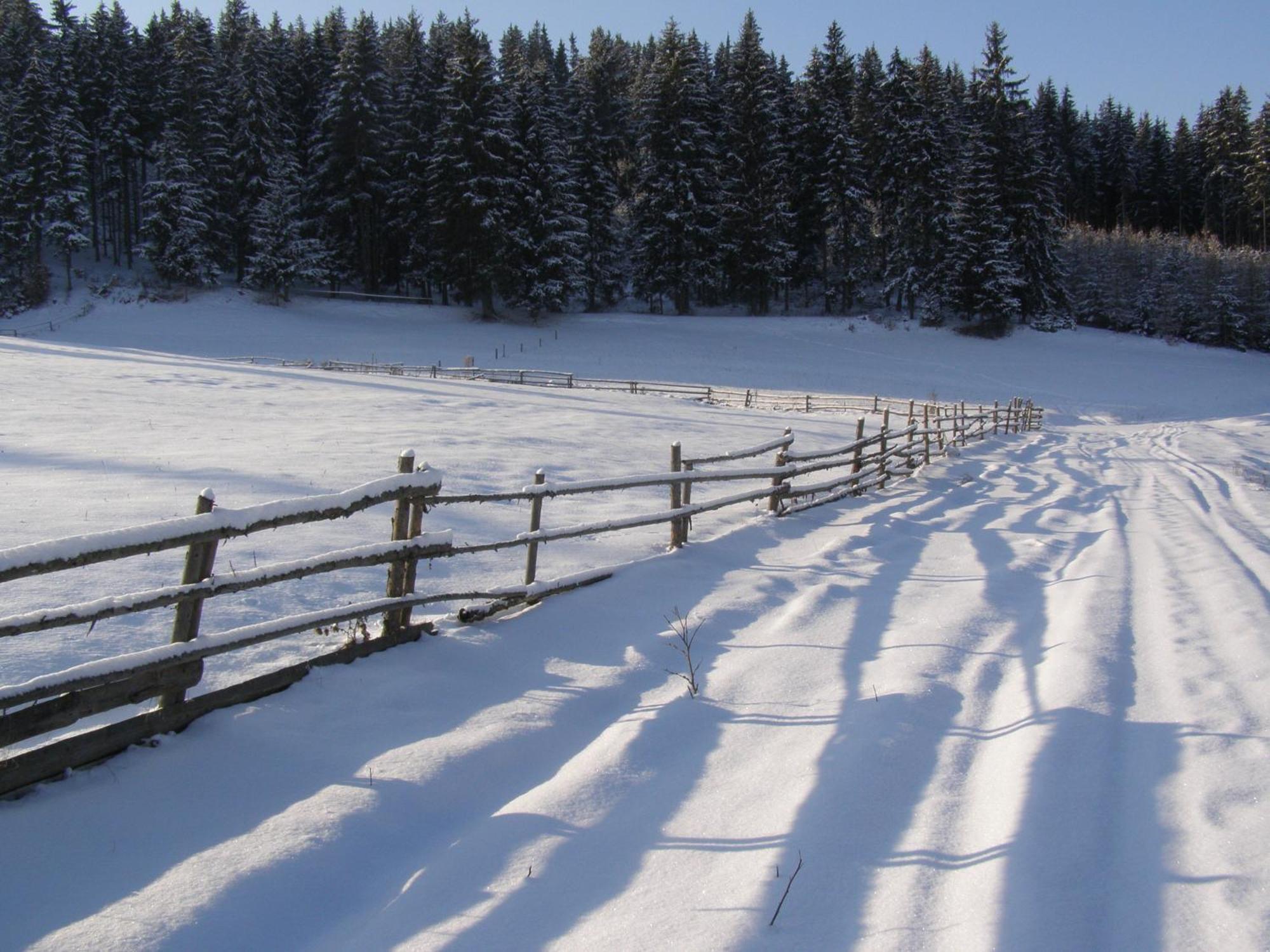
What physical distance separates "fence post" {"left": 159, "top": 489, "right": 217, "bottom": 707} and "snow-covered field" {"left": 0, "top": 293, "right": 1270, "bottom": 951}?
264 mm

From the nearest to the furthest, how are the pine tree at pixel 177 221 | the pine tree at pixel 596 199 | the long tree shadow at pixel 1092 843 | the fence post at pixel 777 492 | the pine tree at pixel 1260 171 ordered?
1. the long tree shadow at pixel 1092 843
2. the fence post at pixel 777 492
3. the pine tree at pixel 177 221
4. the pine tree at pixel 596 199
5. the pine tree at pixel 1260 171

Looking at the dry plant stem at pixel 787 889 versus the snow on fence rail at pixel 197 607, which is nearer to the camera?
the dry plant stem at pixel 787 889

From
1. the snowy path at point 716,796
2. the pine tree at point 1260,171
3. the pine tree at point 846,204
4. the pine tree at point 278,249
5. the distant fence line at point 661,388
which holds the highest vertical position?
the pine tree at point 1260,171

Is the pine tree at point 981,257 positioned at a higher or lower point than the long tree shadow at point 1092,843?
higher

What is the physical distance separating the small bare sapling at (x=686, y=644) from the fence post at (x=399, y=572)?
1965 millimetres

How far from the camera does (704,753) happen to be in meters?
4.62

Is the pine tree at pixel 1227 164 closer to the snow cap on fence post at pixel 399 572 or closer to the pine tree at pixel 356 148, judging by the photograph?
the pine tree at pixel 356 148

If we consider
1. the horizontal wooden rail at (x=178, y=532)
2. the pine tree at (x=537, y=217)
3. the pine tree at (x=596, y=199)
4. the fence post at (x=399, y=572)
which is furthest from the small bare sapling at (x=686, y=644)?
the pine tree at (x=596, y=199)

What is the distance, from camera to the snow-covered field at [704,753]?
325cm

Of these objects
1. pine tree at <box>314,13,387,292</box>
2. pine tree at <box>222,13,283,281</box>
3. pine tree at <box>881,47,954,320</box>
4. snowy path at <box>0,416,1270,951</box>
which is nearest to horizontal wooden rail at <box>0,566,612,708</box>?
snowy path at <box>0,416,1270,951</box>

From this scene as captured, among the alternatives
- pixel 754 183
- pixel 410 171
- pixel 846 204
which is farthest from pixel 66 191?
pixel 846 204

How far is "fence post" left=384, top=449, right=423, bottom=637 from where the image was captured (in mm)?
5793

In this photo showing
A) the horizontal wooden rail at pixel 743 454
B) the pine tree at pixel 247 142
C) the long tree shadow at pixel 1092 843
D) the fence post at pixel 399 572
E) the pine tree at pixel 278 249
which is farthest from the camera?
the pine tree at pixel 247 142

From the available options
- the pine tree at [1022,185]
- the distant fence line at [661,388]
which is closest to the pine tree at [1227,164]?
the pine tree at [1022,185]
